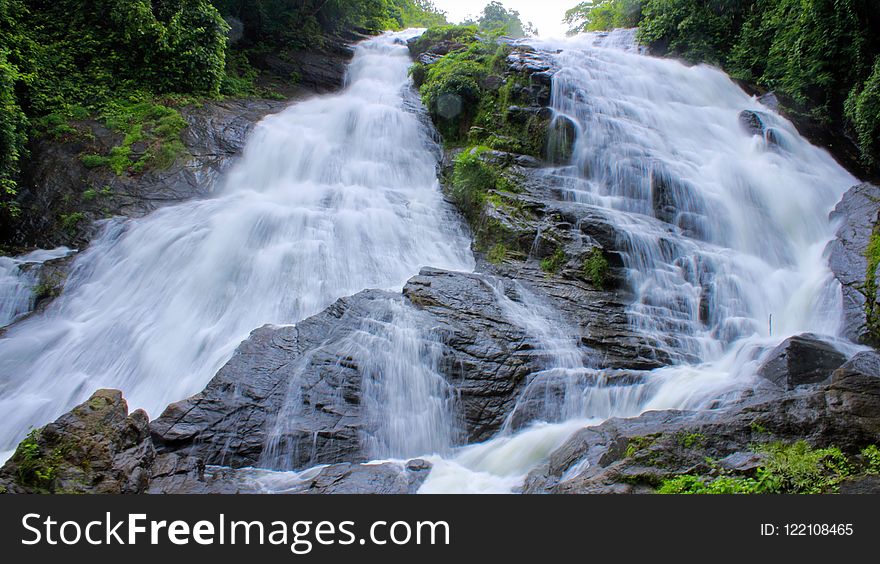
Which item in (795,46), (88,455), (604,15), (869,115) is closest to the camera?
(88,455)

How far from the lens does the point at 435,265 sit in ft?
37.4

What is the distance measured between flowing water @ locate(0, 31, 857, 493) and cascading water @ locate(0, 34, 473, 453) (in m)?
0.05

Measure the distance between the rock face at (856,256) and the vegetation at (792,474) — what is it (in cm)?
499

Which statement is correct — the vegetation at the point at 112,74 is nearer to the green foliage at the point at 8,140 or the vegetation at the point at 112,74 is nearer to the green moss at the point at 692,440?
the green foliage at the point at 8,140

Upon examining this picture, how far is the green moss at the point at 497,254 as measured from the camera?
1102cm

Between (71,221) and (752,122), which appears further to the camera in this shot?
(752,122)

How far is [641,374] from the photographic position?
26.2ft

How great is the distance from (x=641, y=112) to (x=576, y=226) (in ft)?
21.1

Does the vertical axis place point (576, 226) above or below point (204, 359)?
above

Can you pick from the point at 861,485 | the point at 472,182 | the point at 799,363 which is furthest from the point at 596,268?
the point at 861,485

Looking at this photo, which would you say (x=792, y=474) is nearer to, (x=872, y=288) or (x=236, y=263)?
(x=872, y=288)

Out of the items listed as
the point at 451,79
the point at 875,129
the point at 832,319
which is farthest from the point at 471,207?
the point at 875,129

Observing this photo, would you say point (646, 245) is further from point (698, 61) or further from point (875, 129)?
point (698, 61)

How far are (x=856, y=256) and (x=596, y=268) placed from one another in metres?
4.82
